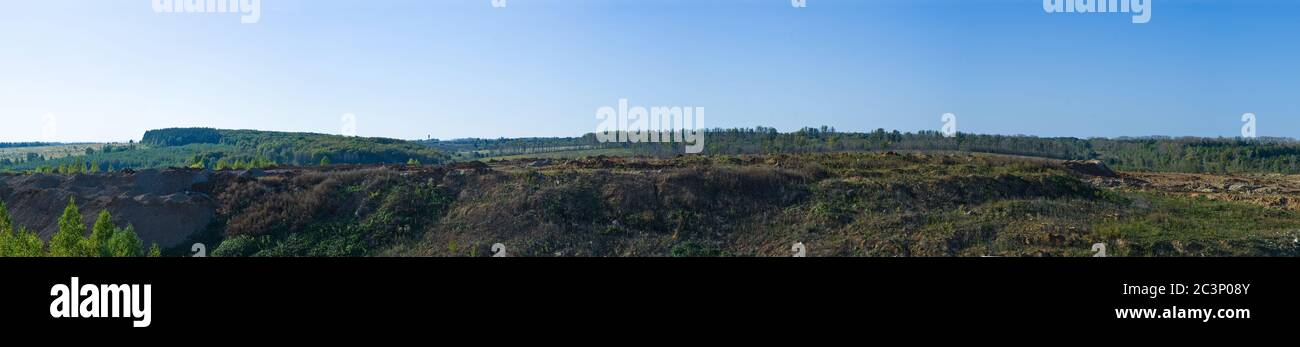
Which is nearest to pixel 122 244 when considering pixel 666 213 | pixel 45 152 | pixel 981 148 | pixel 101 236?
pixel 101 236

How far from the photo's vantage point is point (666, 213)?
2347 centimetres

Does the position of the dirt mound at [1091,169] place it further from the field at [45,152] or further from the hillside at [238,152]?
the field at [45,152]

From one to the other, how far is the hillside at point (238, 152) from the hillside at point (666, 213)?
104 feet

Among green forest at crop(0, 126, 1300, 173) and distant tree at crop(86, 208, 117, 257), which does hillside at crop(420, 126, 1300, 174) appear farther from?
distant tree at crop(86, 208, 117, 257)

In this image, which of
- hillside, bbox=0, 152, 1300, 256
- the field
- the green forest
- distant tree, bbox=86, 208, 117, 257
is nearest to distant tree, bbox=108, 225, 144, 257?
distant tree, bbox=86, 208, 117, 257

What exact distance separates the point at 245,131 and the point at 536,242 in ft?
434

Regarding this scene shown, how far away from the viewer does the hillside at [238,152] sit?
78938mm

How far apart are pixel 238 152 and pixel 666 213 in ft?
303

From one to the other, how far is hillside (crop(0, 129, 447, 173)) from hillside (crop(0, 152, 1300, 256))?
31.6m

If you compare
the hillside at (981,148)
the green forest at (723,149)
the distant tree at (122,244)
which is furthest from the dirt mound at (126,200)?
the hillside at (981,148)

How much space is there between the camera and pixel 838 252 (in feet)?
62.9

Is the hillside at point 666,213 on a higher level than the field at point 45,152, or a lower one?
lower
